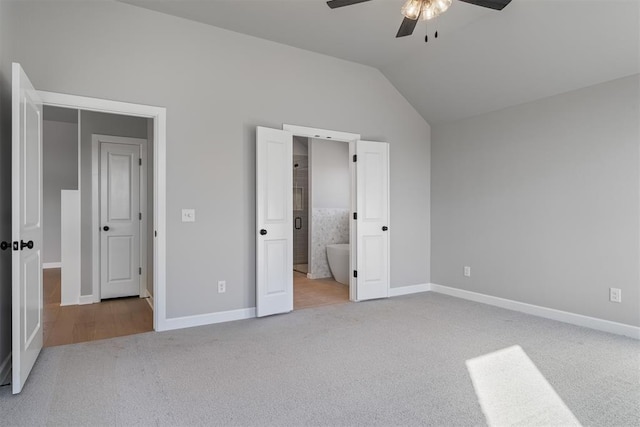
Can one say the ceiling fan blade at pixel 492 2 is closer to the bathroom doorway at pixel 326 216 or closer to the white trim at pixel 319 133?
the white trim at pixel 319 133

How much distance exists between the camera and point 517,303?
4227 millimetres

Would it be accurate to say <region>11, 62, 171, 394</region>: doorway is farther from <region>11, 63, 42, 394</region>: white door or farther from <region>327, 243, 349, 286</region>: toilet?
<region>327, 243, 349, 286</region>: toilet

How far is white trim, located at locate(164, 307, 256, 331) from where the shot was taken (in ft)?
11.6

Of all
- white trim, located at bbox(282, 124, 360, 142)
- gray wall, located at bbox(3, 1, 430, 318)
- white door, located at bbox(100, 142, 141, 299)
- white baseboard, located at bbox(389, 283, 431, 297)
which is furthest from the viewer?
white baseboard, located at bbox(389, 283, 431, 297)

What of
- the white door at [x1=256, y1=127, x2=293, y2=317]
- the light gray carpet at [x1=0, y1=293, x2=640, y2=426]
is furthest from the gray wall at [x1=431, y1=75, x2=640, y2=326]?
the white door at [x1=256, y1=127, x2=293, y2=317]

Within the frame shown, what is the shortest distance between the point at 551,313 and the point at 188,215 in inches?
155

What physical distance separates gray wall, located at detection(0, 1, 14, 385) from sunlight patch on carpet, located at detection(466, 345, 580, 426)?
3.14m

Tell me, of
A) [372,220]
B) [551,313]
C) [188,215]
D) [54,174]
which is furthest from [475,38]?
[54,174]

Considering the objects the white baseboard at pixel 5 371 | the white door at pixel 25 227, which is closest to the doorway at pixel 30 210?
the white door at pixel 25 227

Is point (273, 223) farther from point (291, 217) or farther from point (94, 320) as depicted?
point (94, 320)

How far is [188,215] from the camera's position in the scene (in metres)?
3.61

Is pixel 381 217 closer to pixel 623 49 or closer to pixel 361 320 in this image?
pixel 361 320

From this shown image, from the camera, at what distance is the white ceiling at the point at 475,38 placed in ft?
10.3

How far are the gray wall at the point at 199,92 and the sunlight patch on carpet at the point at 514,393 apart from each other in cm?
239
